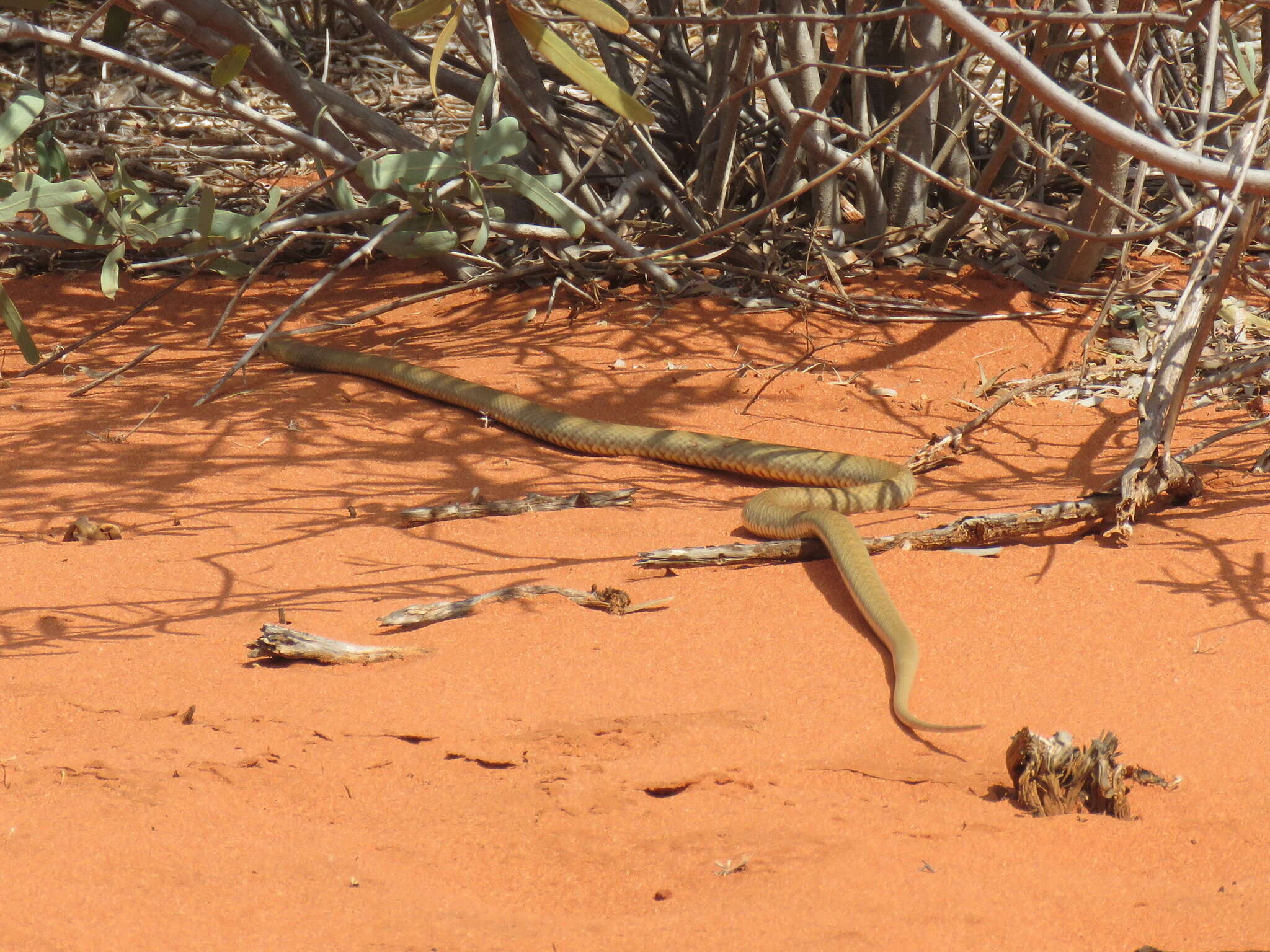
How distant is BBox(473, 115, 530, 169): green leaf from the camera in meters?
4.78

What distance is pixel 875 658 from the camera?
10.7 feet

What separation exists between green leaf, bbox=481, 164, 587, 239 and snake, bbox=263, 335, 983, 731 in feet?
3.31

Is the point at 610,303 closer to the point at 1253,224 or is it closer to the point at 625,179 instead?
the point at 625,179

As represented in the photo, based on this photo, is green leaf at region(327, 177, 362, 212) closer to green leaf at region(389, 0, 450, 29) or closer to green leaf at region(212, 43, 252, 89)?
green leaf at region(212, 43, 252, 89)

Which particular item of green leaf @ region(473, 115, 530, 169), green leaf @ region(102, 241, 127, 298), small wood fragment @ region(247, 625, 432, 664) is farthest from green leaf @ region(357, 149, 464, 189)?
small wood fragment @ region(247, 625, 432, 664)

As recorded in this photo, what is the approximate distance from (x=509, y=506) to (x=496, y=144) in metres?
1.53

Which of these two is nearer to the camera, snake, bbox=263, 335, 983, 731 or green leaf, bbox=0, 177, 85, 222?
snake, bbox=263, 335, 983, 731

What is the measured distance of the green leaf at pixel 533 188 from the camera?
4883mm

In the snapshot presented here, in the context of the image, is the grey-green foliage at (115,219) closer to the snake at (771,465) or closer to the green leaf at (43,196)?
the green leaf at (43,196)

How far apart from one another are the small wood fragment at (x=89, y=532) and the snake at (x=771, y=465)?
6.73 feet

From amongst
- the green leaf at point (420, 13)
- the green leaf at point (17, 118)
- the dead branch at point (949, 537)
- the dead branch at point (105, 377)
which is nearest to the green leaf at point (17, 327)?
the dead branch at point (105, 377)

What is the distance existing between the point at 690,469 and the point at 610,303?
203cm

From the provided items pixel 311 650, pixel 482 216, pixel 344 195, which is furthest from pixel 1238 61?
pixel 344 195

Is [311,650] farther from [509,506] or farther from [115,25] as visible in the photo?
[115,25]
